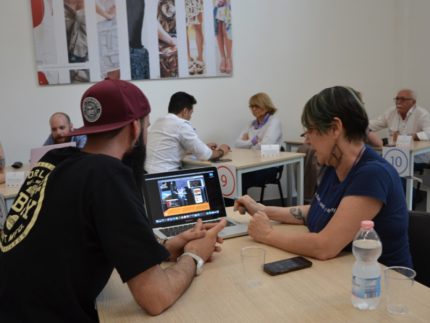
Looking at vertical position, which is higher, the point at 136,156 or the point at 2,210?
the point at 136,156

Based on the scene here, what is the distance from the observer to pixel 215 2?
5020mm

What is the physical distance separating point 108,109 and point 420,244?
1.20 m

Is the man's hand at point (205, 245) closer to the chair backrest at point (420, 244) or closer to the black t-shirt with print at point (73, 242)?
the black t-shirt with print at point (73, 242)

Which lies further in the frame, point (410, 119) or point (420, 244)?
point (410, 119)

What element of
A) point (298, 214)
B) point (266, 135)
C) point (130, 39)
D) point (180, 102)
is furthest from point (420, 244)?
point (130, 39)

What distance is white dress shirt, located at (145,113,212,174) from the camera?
3895 mm

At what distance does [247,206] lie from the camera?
6.27ft

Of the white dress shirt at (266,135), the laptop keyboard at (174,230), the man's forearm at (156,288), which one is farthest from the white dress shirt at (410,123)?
the man's forearm at (156,288)

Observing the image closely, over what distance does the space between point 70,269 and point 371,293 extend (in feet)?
2.46

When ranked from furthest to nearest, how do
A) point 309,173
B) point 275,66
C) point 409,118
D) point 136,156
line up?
point 275,66 → point 409,118 → point 309,173 → point 136,156

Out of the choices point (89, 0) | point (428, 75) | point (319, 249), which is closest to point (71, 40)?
point (89, 0)

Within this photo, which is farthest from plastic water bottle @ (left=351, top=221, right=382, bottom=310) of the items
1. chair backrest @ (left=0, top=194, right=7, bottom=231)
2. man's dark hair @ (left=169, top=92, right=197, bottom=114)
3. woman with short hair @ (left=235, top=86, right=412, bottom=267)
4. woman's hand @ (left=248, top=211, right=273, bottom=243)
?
man's dark hair @ (left=169, top=92, right=197, bottom=114)

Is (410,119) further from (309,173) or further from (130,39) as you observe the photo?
(130,39)

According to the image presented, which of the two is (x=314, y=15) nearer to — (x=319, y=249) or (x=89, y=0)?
(x=89, y=0)
